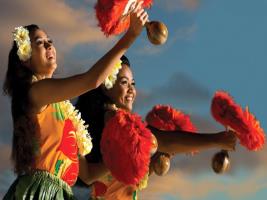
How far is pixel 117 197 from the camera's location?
360 cm

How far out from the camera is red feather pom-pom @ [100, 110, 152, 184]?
9.75 feet

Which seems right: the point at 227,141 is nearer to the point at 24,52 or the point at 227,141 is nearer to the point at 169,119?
the point at 169,119

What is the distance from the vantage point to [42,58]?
9.87 ft

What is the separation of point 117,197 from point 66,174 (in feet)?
2.54

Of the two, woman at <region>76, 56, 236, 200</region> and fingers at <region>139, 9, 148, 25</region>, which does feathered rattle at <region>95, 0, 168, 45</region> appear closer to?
fingers at <region>139, 9, 148, 25</region>

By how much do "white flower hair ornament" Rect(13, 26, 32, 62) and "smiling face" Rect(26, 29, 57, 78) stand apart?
21 mm

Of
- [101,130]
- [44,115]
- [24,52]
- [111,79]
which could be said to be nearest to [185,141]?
[101,130]

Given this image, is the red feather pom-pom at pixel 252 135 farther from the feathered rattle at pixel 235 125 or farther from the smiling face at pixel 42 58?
the smiling face at pixel 42 58

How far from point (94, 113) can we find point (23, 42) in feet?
2.44

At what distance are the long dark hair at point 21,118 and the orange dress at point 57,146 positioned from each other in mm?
38

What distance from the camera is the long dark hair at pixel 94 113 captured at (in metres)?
3.57

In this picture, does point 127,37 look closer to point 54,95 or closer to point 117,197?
point 54,95

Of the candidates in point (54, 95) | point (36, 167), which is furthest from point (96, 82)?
point (36, 167)

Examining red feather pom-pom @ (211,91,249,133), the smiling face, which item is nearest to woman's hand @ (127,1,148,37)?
the smiling face
